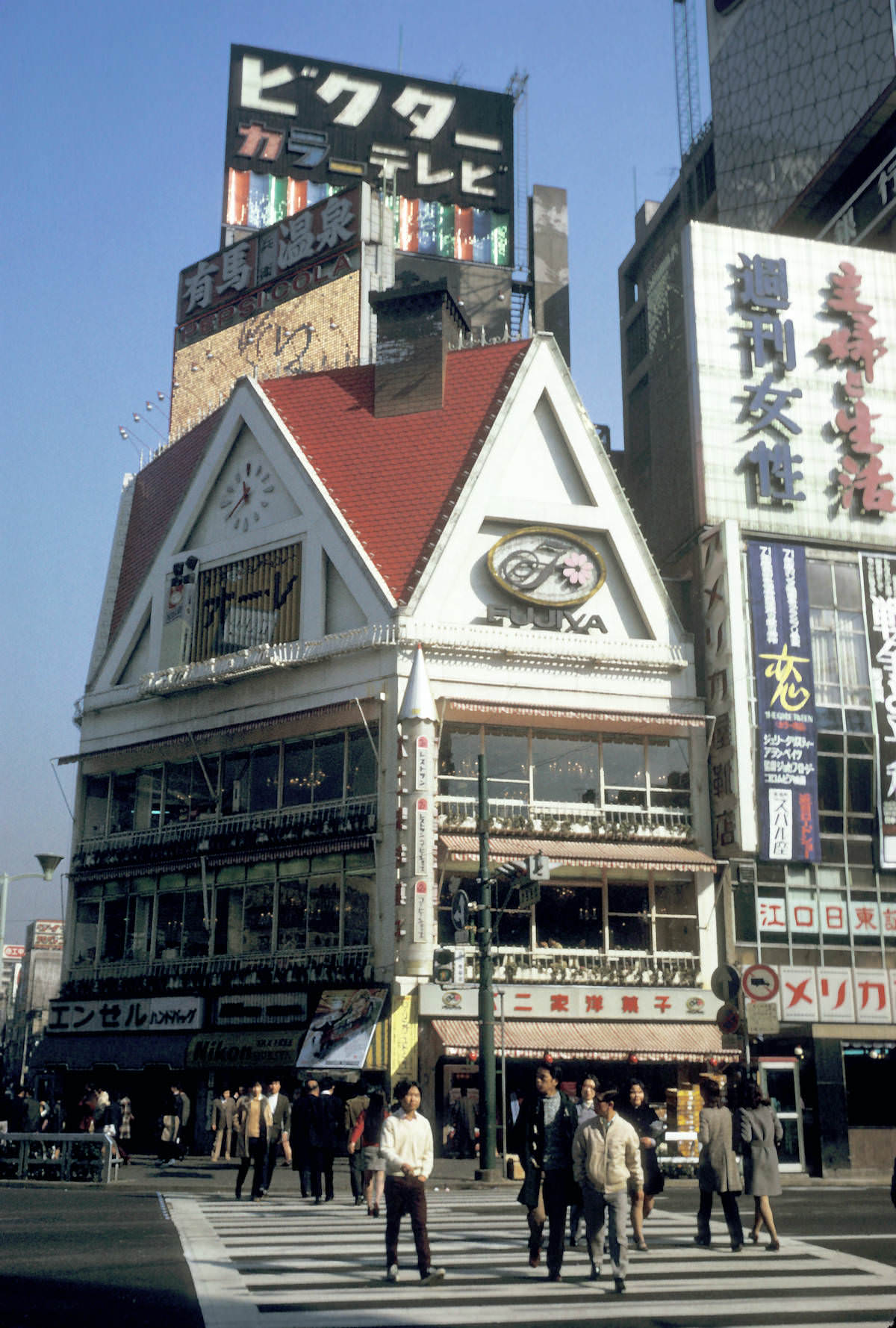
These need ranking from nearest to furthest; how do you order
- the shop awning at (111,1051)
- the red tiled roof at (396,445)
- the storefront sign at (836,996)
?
the storefront sign at (836,996) → the shop awning at (111,1051) → the red tiled roof at (396,445)

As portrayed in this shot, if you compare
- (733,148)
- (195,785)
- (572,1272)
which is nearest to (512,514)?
(195,785)

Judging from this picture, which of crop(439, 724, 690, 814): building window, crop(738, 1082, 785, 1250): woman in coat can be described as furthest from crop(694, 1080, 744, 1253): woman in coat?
crop(439, 724, 690, 814): building window

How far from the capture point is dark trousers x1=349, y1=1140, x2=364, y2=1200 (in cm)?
1997

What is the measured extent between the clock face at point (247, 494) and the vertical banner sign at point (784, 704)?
14467mm

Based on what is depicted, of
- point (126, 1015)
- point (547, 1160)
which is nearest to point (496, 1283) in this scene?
point (547, 1160)

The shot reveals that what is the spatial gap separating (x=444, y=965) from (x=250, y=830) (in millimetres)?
12844

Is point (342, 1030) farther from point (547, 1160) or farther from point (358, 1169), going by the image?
point (547, 1160)

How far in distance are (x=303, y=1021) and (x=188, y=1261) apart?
23.6 m

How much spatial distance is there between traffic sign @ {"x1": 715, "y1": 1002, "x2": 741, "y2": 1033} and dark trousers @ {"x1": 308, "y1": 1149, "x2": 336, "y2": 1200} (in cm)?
630

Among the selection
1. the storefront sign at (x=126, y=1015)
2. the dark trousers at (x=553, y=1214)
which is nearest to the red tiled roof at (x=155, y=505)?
the storefront sign at (x=126, y=1015)

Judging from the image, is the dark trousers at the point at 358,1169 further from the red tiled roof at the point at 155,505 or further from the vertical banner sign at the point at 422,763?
the red tiled roof at the point at 155,505

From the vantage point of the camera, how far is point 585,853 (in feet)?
118

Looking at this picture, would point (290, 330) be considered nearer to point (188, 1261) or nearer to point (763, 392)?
point (763, 392)

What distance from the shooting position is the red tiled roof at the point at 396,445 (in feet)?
A: 127
